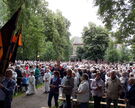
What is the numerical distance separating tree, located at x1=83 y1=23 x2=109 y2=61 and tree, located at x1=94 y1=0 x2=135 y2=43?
50.8m

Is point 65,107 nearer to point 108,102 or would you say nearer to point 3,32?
point 108,102

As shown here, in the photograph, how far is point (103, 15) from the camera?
17.7 meters

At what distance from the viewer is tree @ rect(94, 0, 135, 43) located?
53.7ft

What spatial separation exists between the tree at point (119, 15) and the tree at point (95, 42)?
50.8 m

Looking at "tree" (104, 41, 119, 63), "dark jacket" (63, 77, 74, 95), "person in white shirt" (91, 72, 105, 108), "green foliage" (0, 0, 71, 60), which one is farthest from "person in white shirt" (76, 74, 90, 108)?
"tree" (104, 41, 119, 63)

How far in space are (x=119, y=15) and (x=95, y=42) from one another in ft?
175

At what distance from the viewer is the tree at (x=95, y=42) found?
7000 cm

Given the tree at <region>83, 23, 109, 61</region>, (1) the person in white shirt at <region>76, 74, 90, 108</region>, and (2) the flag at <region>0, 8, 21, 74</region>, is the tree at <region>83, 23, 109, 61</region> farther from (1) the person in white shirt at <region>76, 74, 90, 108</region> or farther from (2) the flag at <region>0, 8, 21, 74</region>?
(2) the flag at <region>0, 8, 21, 74</region>

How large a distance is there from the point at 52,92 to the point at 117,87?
10.6 ft

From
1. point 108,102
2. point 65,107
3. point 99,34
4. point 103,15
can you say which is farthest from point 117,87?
point 99,34

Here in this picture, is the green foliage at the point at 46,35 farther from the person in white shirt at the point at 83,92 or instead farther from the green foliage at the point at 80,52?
the person in white shirt at the point at 83,92

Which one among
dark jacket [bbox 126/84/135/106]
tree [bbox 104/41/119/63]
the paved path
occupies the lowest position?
the paved path

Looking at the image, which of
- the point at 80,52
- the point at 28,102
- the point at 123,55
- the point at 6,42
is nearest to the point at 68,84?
the point at 6,42

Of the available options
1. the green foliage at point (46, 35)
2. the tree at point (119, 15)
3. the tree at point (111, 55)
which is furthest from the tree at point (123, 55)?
the tree at point (119, 15)
